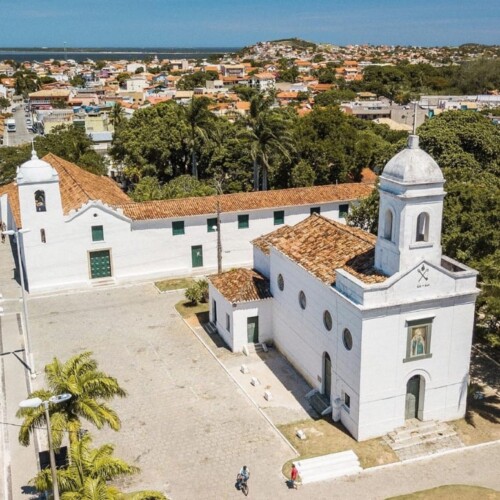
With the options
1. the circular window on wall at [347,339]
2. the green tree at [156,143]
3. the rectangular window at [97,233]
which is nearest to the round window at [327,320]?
the circular window on wall at [347,339]

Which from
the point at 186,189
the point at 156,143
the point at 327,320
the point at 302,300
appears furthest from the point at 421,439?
the point at 156,143

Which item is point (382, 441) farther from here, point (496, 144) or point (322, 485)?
point (496, 144)

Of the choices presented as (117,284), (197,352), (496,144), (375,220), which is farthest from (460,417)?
(496,144)

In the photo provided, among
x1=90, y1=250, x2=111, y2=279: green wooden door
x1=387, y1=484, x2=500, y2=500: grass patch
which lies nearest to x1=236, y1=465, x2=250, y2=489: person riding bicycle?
x1=387, y1=484, x2=500, y2=500: grass patch

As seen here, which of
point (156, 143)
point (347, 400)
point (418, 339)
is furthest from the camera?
point (156, 143)

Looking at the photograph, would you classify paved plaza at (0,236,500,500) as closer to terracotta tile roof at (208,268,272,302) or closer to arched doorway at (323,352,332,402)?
arched doorway at (323,352,332,402)

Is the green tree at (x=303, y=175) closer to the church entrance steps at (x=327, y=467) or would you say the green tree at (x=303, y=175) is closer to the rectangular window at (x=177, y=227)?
the rectangular window at (x=177, y=227)

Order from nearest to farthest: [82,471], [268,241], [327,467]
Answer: [82,471] < [327,467] < [268,241]

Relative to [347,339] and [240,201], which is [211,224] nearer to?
[240,201]
